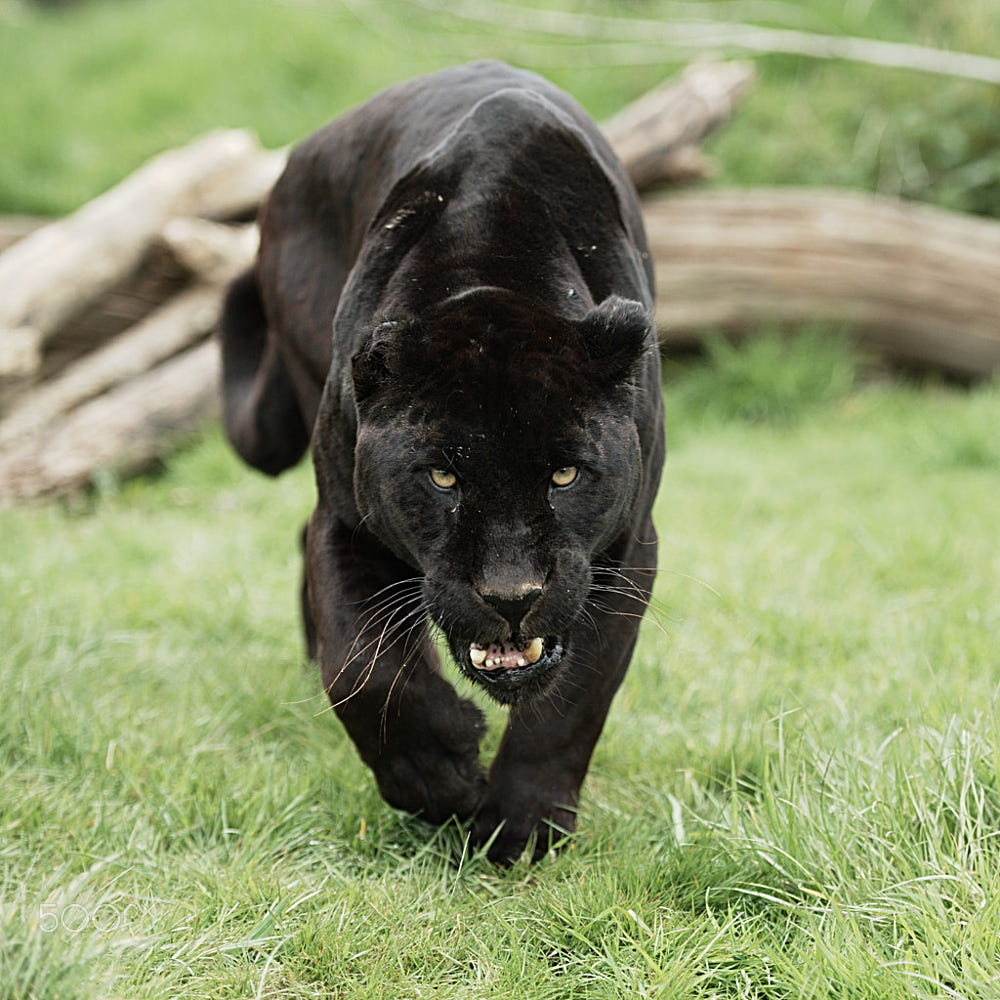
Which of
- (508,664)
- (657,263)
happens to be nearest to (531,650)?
(508,664)

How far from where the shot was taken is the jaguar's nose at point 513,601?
7.43ft

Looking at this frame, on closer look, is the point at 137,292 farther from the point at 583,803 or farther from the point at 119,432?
the point at 583,803

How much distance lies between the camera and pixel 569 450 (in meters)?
2.36

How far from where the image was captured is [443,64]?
9484 mm

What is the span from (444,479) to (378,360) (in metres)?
0.26

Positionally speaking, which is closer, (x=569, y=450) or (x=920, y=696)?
(x=569, y=450)

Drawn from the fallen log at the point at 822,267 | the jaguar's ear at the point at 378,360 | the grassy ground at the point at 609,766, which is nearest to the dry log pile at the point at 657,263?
the fallen log at the point at 822,267

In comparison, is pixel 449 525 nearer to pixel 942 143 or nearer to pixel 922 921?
pixel 922 921

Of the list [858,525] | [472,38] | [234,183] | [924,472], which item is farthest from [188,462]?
[472,38]

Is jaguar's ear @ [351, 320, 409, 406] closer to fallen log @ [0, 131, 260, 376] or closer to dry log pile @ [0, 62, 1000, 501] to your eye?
fallen log @ [0, 131, 260, 376]

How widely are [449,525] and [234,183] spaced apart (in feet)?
16.4

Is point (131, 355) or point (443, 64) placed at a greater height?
point (443, 64)

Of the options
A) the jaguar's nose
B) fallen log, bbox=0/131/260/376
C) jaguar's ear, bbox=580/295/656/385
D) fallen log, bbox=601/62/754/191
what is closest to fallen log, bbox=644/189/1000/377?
fallen log, bbox=601/62/754/191

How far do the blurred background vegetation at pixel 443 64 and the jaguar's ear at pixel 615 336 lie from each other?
639cm
